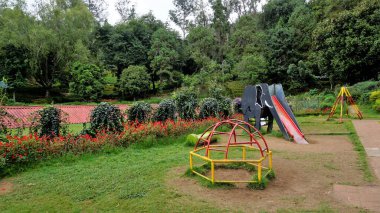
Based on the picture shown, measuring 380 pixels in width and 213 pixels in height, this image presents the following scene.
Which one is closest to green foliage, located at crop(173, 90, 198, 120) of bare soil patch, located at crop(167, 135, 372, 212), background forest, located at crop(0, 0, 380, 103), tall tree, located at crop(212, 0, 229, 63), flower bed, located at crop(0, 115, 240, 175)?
flower bed, located at crop(0, 115, 240, 175)

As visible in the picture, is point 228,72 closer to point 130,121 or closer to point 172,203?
point 130,121

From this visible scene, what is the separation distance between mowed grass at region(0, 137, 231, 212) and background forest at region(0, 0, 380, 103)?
54.8 ft

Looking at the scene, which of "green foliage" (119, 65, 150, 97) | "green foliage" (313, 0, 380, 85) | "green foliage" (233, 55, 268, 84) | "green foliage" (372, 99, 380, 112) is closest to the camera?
"green foliage" (372, 99, 380, 112)

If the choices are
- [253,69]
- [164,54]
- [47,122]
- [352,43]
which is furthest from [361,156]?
[164,54]

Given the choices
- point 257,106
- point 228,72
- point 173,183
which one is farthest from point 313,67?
point 173,183

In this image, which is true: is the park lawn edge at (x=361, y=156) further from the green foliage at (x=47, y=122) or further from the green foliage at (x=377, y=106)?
the green foliage at (x=47, y=122)

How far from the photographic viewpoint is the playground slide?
1007 cm

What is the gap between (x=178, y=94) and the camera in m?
13.7

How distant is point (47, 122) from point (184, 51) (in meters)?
31.4

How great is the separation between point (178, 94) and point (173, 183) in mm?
8149

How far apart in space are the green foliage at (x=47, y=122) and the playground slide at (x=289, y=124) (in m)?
7.20

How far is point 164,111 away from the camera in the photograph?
39.8ft

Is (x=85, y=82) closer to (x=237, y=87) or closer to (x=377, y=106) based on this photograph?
(x=237, y=87)

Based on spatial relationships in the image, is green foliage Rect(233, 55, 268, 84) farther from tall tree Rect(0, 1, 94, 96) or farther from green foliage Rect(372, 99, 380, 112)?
tall tree Rect(0, 1, 94, 96)
